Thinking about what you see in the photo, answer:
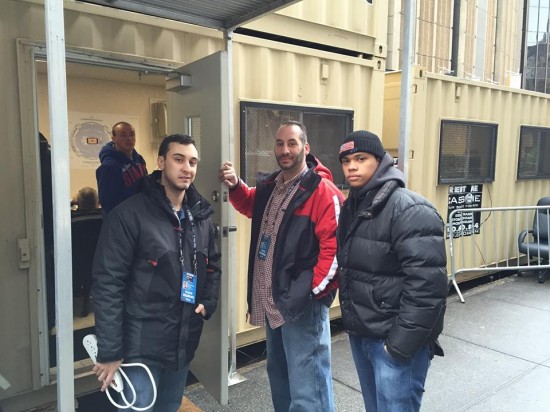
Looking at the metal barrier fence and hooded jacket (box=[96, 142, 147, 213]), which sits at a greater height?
hooded jacket (box=[96, 142, 147, 213])

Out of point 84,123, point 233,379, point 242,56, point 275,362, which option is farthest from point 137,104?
point 275,362

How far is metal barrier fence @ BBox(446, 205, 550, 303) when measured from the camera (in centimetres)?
575

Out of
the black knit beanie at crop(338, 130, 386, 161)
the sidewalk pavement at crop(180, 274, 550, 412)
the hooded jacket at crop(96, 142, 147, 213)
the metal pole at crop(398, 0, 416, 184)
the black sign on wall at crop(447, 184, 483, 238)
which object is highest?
the metal pole at crop(398, 0, 416, 184)

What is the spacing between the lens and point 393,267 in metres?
1.97

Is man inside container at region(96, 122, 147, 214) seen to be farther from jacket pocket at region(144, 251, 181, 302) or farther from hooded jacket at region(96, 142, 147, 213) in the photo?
jacket pocket at region(144, 251, 181, 302)

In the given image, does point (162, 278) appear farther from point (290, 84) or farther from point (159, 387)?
point (290, 84)

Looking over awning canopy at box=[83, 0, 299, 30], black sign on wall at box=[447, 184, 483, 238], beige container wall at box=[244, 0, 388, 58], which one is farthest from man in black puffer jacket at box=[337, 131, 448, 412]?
black sign on wall at box=[447, 184, 483, 238]

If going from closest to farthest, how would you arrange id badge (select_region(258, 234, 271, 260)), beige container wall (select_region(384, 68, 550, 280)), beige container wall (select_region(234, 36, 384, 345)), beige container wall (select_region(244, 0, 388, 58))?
id badge (select_region(258, 234, 271, 260)), beige container wall (select_region(234, 36, 384, 345)), beige container wall (select_region(244, 0, 388, 58)), beige container wall (select_region(384, 68, 550, 280))

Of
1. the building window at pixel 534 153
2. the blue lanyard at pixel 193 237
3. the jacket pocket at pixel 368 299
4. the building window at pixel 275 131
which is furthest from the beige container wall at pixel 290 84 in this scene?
the building window at pixel 534 153

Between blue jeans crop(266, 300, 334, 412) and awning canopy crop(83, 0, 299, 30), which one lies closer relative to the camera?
blue jeans crop(266, 300, 334, 412)

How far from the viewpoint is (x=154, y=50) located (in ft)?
10.6

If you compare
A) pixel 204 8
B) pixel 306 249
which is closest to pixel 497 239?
pixel 306 249

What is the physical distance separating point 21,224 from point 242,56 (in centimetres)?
206

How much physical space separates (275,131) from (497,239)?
414 centimetres
